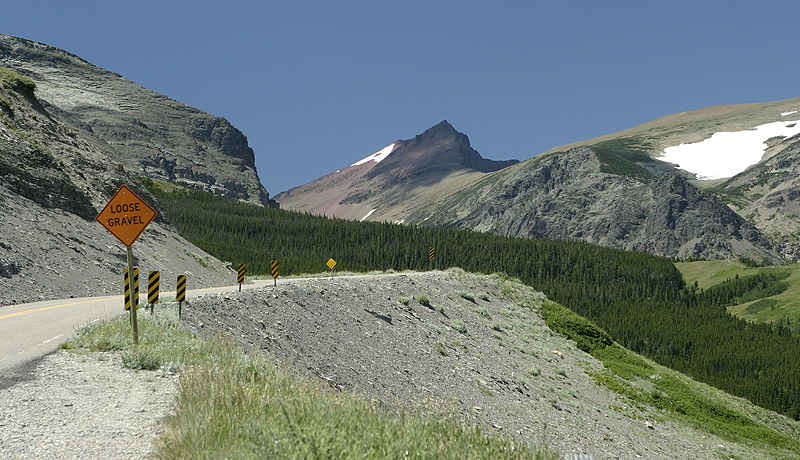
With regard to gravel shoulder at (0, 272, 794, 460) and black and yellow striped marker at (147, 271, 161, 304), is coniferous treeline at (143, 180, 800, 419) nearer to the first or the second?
gravel shoulder at (0, 272, 794, 460)

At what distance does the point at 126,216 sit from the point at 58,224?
68.9 feet

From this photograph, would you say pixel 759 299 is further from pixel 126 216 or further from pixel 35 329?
pixel 35 329

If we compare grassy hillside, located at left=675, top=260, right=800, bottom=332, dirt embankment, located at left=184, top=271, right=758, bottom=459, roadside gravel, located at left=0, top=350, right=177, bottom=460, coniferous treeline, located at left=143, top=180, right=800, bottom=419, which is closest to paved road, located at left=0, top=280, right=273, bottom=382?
roadside gravel, located at left=0, top=350, right=177, bottom=460

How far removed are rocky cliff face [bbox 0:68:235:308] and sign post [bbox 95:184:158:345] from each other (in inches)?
486

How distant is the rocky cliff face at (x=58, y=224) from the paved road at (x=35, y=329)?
4.96 metres

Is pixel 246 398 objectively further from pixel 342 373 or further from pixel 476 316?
pixel 476 316

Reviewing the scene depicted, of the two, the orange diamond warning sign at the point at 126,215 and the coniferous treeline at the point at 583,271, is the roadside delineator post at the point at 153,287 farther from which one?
the coniferous treeline at the point at 583,271

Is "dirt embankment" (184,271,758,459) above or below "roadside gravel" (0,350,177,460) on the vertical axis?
below

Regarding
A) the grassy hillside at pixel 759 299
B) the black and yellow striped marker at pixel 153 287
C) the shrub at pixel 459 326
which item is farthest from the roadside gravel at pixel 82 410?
the grassy hillside at pixel 759 299

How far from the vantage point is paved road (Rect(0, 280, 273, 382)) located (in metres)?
10.4

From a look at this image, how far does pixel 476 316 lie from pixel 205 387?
27914 mm

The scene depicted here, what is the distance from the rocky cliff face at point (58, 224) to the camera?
80.9 feet

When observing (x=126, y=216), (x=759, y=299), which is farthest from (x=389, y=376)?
(x=759, y=299)

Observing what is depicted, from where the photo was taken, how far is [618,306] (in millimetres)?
130875
